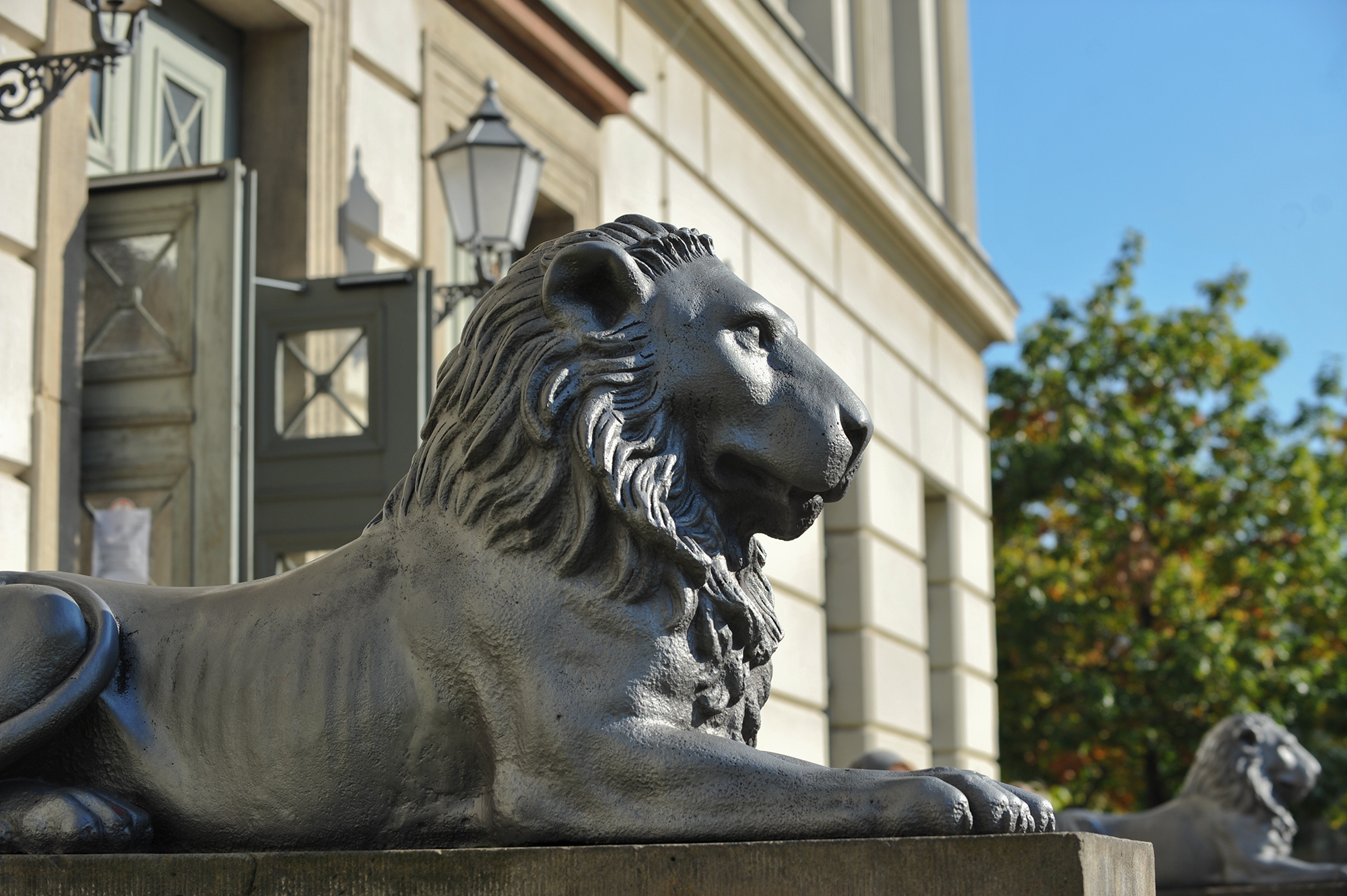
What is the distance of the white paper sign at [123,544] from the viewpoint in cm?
634

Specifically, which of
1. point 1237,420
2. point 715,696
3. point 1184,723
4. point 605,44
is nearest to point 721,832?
point 715,696

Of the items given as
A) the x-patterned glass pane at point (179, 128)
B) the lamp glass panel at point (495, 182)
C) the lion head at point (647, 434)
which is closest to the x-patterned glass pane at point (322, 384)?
the lamp glass panel at point (495, 182)

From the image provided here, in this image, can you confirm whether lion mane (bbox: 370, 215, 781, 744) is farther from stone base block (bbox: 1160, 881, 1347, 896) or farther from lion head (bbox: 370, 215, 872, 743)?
stone base block (bbox: 1160, 881, 1347, 896)

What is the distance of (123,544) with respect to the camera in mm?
6371

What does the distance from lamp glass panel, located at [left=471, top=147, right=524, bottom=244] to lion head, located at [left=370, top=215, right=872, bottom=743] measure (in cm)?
473

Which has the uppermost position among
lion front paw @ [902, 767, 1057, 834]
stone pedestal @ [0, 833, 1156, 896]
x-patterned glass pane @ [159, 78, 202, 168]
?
x-patterned glass pane @ [159, 78, 202, 168]

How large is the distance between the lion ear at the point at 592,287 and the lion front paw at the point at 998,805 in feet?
3.18

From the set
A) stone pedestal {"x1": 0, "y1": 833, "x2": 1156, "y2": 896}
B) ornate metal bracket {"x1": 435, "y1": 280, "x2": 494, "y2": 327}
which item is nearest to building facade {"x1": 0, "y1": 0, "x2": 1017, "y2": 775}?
ornate metal bracket {"x1": 435, "y1": 280, "x2": 494, "y2": 327}

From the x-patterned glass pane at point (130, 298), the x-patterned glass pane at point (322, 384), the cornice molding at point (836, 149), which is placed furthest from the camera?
the cornice molding at point (836, 149)

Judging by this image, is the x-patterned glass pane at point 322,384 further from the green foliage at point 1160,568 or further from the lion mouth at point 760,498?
the green foliage at point 1160,568

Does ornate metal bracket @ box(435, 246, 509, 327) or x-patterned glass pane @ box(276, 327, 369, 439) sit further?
ornate metal bracket @ box(435, 246, 509, 327)

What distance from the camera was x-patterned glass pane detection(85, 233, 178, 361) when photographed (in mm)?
6586

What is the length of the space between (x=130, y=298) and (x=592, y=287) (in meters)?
4.24

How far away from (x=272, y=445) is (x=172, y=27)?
2236 millimetres
